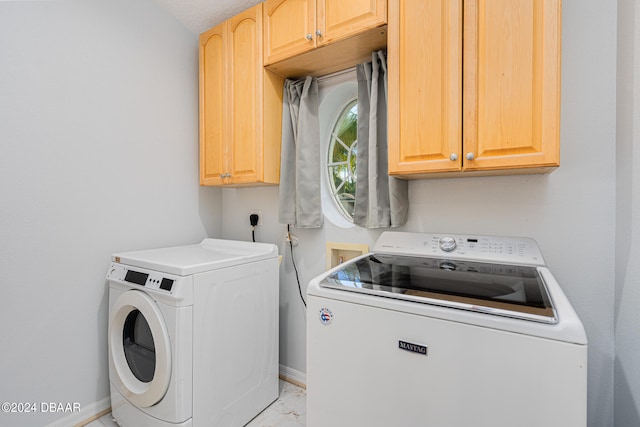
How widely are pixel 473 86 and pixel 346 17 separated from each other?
72cm

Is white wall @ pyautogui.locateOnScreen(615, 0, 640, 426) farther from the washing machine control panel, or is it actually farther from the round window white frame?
the washing machine control panel

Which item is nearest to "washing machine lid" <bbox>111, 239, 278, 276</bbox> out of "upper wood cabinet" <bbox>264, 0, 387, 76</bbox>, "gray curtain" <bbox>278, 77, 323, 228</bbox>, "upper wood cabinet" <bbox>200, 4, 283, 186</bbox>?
"gray curtain" <bbox>278, 77, 323, 228</bbox>

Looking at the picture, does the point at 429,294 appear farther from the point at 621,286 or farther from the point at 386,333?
the point at 621,286

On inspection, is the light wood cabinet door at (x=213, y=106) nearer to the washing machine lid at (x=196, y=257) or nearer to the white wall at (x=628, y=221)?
the washing machine lid at (x=196, y=257)

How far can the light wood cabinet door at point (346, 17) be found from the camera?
136 centimetres

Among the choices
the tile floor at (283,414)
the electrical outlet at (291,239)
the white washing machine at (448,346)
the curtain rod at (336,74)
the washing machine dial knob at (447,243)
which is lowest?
the tile floor at (283,414)

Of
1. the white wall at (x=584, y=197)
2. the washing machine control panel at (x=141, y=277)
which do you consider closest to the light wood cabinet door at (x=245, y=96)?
the washing machine control panel at (x=141, y=277)

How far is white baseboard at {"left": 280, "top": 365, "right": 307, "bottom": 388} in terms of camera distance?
6.73ft

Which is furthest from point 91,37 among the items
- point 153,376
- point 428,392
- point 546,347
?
point 546,347

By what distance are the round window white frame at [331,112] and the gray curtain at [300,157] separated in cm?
10

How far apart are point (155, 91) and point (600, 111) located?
97.5 inches

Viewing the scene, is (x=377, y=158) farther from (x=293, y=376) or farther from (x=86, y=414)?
(x=86, y=414)

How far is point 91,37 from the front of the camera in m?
1.70

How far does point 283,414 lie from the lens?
177 centimetres
